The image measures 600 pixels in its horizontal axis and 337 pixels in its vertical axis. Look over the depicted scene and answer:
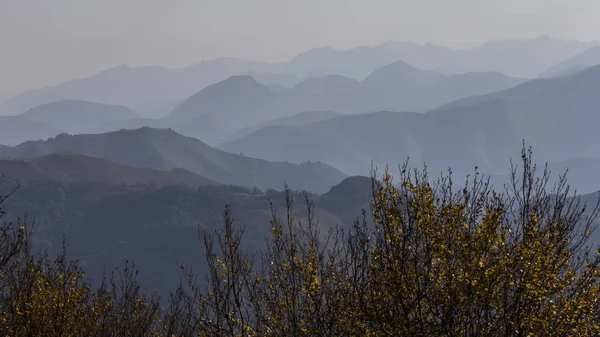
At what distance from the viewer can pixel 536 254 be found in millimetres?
15836

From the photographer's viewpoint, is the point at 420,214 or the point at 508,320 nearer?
the point at 508,320

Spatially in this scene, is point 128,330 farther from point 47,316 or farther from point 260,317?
point 260,317

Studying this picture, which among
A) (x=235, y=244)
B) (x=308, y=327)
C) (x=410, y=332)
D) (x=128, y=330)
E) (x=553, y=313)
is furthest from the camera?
(x=128, y=330)

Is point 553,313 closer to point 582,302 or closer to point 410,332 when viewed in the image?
point 582,302

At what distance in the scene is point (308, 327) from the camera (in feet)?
65.6

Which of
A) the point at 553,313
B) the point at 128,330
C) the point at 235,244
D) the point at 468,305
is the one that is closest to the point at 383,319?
the point at 468,305

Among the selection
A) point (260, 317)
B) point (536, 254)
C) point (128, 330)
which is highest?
point (536, 254)

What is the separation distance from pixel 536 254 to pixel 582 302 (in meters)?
1.51

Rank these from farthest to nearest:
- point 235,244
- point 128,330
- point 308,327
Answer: point 128,330 < point 235,244 < point 308,327

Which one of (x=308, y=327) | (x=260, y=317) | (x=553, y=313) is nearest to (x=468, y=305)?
(x=553, y=313)

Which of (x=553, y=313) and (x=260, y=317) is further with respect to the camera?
A: (x=260, y=317)

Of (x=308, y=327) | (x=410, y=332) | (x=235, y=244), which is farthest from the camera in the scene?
(x=235, y=244)

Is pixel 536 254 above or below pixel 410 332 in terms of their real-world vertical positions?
above

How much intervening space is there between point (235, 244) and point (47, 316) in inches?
291
